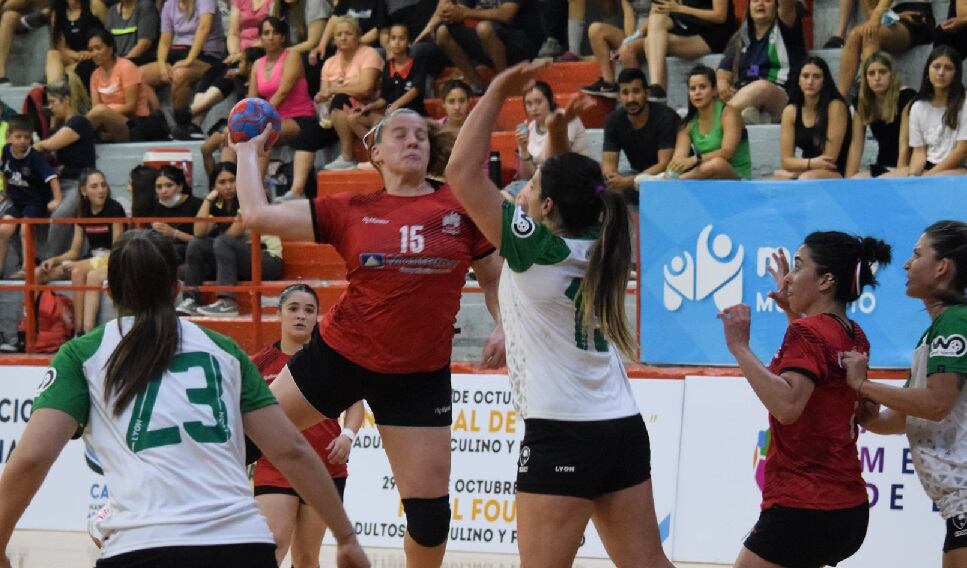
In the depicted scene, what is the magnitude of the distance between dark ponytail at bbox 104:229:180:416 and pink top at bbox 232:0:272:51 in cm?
1174

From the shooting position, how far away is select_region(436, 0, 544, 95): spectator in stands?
13.6 meters

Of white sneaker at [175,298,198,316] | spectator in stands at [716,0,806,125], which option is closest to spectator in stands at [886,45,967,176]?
spectator in stands at [716,0,806,125]

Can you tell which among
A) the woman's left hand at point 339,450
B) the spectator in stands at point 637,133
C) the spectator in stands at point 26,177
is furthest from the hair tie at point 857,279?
the spectator in stands at point 26,177

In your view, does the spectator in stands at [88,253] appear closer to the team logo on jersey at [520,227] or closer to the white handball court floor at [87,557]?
the white handball court floor at [87,557]

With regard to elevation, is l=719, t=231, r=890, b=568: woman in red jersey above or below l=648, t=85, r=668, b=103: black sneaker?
below

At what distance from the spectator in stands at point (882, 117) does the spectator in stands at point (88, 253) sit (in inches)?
247

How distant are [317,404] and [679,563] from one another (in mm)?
3476

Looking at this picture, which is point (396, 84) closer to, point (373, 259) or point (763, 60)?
point (763, 60)

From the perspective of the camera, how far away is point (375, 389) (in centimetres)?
600

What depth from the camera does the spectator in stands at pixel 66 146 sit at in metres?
13.3

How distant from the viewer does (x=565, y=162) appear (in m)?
5.08

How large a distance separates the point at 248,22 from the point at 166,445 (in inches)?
480

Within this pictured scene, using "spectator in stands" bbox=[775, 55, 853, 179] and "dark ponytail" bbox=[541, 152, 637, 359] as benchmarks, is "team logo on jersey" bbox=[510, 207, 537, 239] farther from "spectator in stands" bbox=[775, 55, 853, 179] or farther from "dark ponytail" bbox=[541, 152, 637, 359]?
"spectator in stands" bbox=[775, 55, 853, 179]

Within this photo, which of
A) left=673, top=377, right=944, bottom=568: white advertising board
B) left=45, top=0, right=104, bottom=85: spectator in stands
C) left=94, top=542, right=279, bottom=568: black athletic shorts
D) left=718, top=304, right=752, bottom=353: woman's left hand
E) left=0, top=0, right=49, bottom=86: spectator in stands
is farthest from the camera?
left=0, top=0, right=49, bottom=86: spectator in stands
